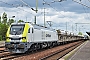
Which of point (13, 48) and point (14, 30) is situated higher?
point (14, 30)

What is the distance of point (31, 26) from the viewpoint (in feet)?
89.0

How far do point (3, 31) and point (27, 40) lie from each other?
7535cm

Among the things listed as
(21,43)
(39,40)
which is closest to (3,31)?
(39,40)

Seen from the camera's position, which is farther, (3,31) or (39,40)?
(3,31)

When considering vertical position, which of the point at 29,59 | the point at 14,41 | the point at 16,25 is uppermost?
the point at 16,25

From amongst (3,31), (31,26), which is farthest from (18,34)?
(3,31)

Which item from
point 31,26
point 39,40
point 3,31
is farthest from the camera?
point 3,31

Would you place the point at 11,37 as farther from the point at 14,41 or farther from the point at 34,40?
the point at 34,40

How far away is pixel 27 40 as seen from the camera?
25141mm

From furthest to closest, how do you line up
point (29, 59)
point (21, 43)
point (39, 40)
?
point (39, 40), point (21, 43), point (29, 59)

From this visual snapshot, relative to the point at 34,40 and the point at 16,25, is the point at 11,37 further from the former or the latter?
the point at 34,40

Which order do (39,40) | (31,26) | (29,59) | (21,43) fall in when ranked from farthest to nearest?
(39,40)
(31,26)
(21,43)
(29,59)

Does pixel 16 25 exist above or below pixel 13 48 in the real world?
above

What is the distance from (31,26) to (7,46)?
382cm
